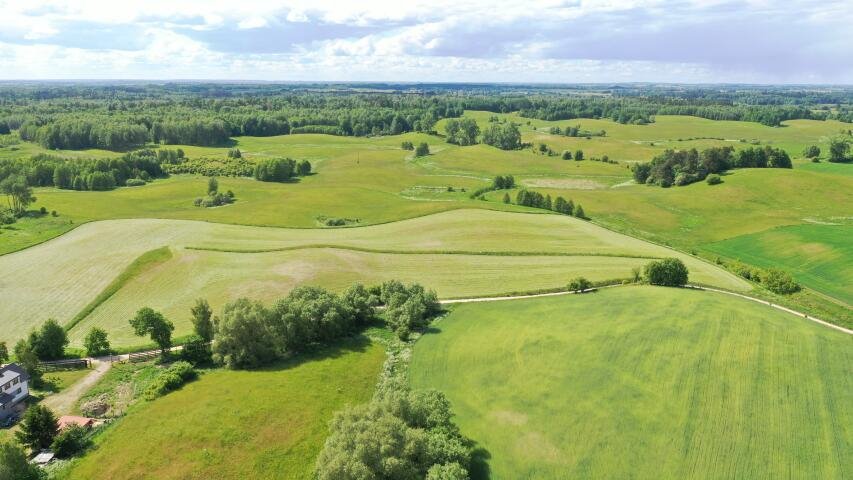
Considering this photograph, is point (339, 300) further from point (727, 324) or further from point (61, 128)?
point (61, 128)

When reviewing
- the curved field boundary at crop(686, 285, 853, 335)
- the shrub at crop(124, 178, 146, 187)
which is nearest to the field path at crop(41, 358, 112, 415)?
the curved field boundary at crop(686, 285, 853, 335)

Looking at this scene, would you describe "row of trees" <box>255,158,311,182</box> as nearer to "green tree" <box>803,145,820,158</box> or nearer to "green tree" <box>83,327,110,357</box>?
"green tree" <box>83,327,110,357</box>

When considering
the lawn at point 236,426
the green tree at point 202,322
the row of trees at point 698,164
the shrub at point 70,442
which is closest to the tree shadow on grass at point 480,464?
the lawn at point 236,426

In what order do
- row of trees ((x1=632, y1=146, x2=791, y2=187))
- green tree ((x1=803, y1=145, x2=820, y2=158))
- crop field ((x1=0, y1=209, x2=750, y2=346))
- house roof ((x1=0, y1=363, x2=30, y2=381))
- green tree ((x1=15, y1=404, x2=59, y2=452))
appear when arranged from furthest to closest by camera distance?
green tree ((x1=803, y1=145, x2=820, y2=158)), row of trees ((x1=632, y1=146, x2=791, y2=187)), crop field ((x1=0, y1=209, x2=750, y2=346)), house roof ((x1=0, y1=363, x2=30, y2=381)), green tree ((x1=15, y1=404, x2=59, y2=452))

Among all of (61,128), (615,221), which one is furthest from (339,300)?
(61,128)

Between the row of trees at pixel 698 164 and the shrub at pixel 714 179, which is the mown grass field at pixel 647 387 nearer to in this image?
the shrub at pixel 714 179

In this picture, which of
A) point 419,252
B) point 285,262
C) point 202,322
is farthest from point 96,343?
point 419,252
